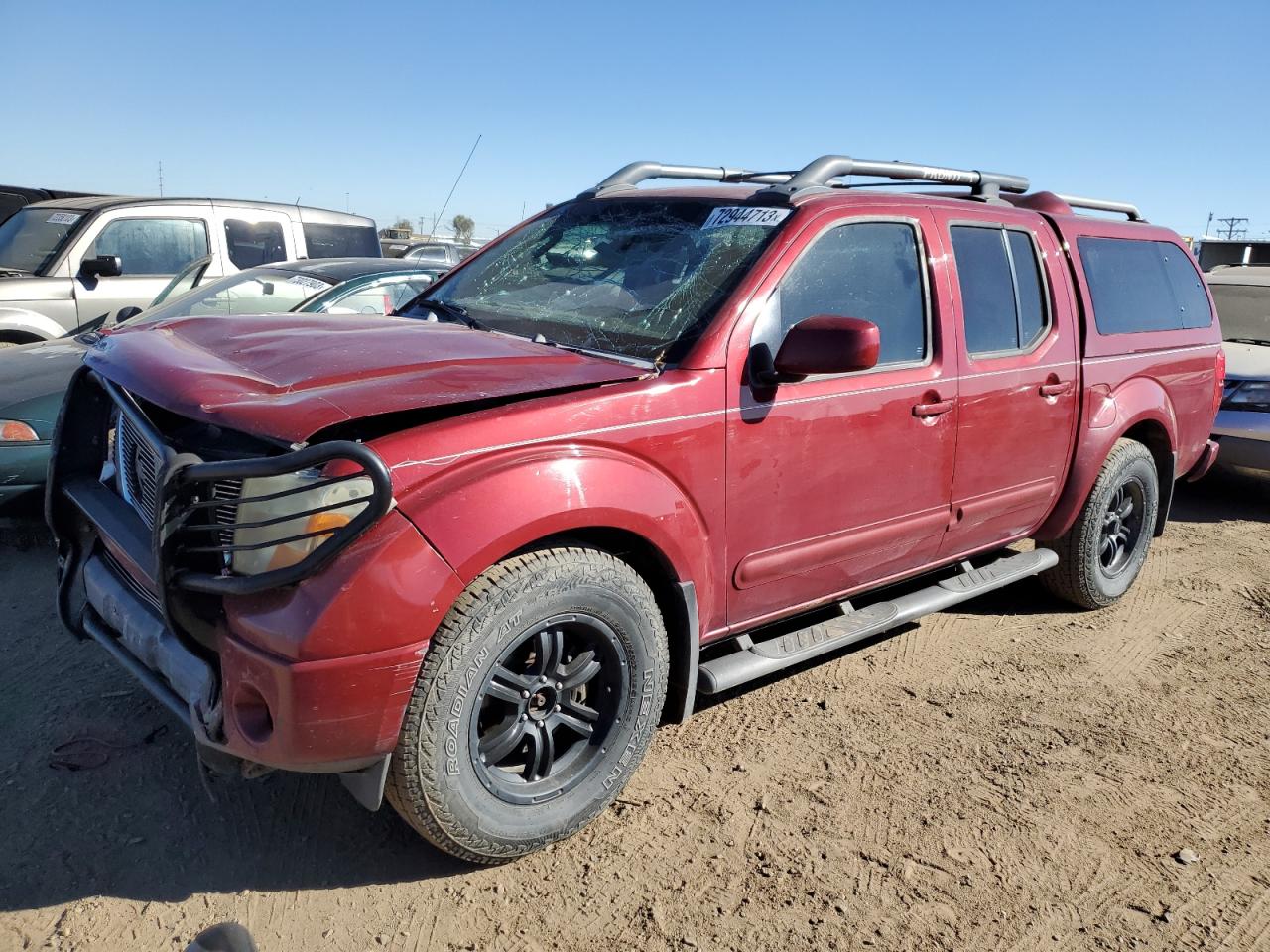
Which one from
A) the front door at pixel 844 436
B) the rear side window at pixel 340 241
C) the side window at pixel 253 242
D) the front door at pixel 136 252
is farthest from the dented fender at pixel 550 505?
the rear side window at pixel 340 241

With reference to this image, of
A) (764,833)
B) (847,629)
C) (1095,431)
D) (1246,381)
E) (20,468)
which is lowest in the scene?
(764,833)

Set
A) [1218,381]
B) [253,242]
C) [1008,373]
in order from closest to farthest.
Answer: [1008,373], [1218,381], [253,242]

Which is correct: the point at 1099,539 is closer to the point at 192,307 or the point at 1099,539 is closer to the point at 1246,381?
the point at 1246,381

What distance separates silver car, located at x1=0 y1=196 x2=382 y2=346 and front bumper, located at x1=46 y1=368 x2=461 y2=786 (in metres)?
6.13

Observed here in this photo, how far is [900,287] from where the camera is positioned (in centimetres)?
357

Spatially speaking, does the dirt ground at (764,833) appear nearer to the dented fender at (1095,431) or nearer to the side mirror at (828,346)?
the dented fender at (1095,431)

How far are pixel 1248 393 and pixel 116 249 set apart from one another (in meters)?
9.21

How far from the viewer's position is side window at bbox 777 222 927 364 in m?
3.23

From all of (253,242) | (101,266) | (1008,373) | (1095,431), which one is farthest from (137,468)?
(253,242)

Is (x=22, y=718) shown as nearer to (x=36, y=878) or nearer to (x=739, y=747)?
(x=36, y=878)

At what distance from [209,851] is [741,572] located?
1778mm

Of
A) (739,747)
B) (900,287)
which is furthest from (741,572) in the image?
(900,287)

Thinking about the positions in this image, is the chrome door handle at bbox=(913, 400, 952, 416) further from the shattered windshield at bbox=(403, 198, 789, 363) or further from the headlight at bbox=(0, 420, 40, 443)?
the headlight at bbox=(0, 420, 40, 443)

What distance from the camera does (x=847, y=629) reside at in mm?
3506
